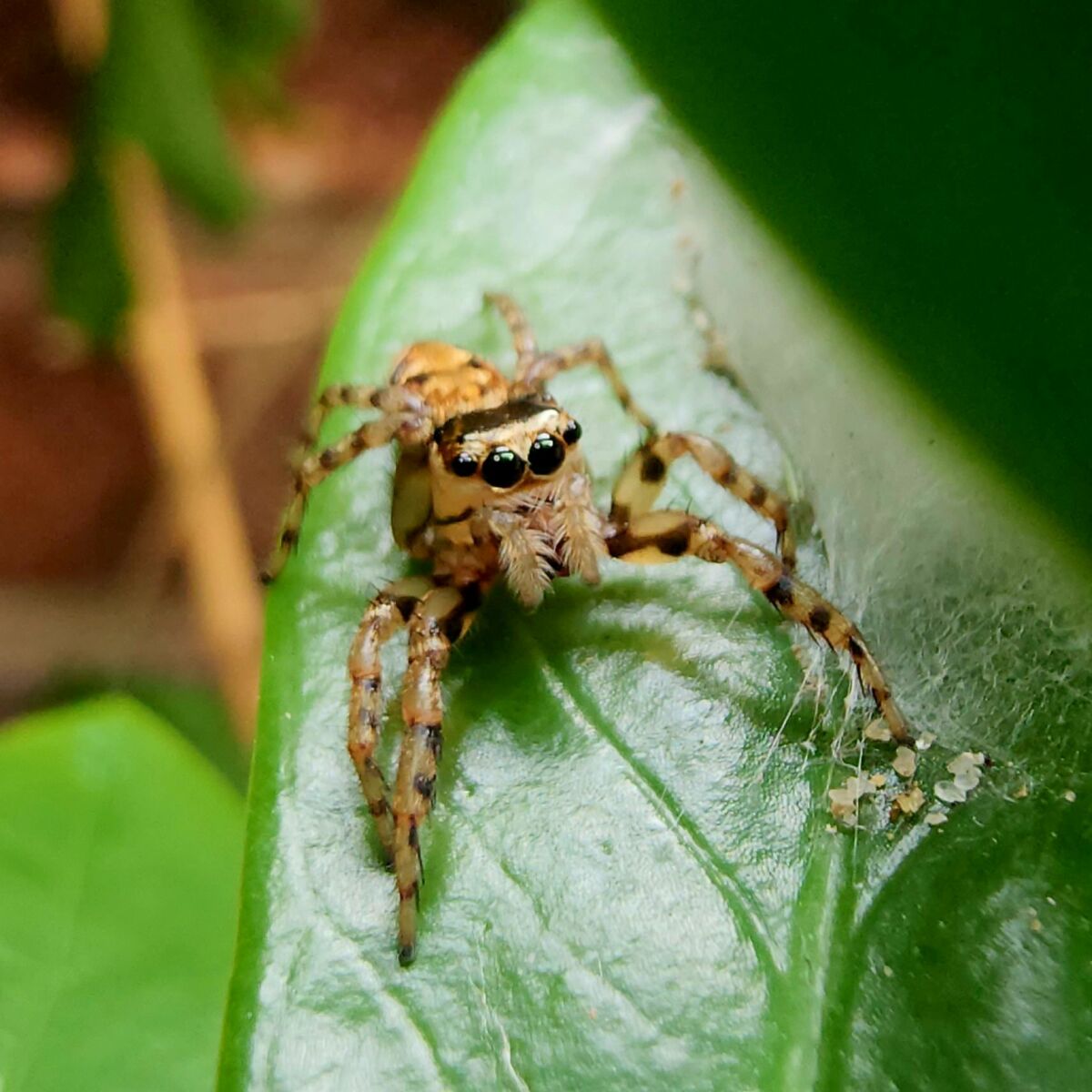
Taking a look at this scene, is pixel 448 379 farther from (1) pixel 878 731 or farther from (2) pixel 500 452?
(1) pixel 878 731

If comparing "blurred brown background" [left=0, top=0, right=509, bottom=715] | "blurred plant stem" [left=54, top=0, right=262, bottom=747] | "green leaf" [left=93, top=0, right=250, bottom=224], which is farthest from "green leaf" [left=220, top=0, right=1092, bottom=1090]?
"blurred brown background" [left=0, top=0, right=509, bottom=715]

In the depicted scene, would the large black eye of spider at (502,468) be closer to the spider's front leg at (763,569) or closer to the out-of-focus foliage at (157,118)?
the spider's front leg at (763,569)

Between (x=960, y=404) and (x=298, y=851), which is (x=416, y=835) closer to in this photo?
(x=298, y=851)

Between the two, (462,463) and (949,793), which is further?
(462,463)

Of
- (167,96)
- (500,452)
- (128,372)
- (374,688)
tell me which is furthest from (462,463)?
(128,372)

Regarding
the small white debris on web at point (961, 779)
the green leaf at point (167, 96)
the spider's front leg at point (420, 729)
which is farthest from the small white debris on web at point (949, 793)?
the green leaf at point (167, 96)

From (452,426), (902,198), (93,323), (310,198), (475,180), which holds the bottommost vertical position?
(902,198)

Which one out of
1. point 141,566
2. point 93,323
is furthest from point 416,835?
point 141,566
